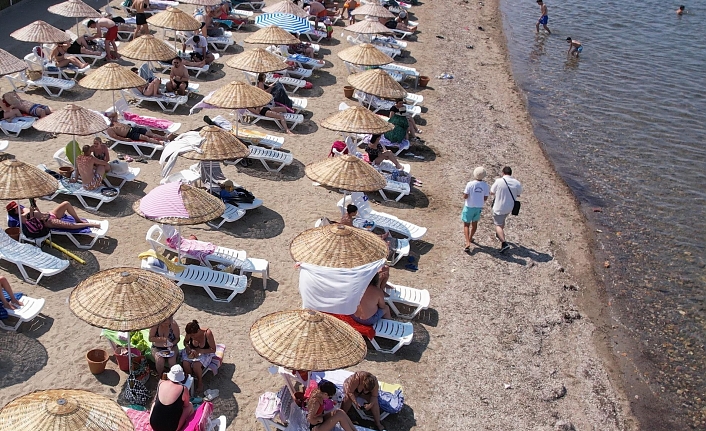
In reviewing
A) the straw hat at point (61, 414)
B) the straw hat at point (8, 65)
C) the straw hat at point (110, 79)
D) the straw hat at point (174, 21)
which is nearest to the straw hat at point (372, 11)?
the straw hat at point (174, 21)

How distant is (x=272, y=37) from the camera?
60.3ft

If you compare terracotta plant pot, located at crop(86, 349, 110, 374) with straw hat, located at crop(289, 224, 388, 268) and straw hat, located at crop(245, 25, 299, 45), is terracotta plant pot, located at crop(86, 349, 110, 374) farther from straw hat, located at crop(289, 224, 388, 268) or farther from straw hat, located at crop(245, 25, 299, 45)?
straw hat, located at crop(245, 25, 299, 45)

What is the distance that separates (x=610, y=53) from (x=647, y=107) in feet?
21.4

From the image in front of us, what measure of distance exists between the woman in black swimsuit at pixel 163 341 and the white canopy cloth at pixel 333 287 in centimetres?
166

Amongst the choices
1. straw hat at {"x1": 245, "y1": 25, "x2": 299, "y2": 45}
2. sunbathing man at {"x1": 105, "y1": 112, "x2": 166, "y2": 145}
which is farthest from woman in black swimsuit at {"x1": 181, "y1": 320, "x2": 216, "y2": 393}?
straw hat at {"x1": 245, "y1": 25, "x2": 299, "y2": 45}

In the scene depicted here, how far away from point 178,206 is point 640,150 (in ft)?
46.9

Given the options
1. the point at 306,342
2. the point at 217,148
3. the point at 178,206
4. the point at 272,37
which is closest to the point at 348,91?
the point at 272,37

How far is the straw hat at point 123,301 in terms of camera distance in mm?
7309

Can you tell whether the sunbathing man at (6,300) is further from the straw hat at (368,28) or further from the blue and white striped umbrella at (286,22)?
the straw hat at (368,28)

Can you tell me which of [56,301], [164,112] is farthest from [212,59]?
[56,301]

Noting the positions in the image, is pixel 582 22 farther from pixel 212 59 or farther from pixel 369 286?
pixel 369 286

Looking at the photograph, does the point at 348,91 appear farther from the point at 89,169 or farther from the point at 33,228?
the point at 33,228

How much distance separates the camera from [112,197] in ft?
39.2

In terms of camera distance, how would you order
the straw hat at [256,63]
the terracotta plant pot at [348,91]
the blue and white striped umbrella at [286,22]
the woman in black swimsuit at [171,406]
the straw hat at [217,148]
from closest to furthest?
the woman in black swimsuit at [171,406] → the straw hat at [217,148] → the straw hat at [256,63] → the terracotta plant pot at [348,91] → the blue and white striped umbrella at [286,22]
